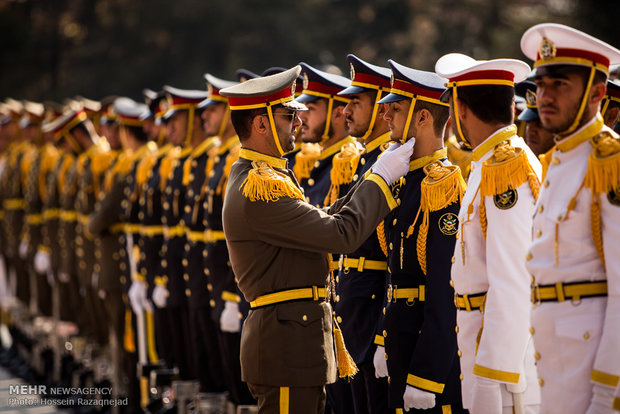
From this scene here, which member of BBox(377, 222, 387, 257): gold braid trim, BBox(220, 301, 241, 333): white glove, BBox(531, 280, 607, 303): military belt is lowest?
BBox(220, 301, 241, 333): white glove

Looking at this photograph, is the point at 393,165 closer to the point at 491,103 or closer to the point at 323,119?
Result: the point at 491,103

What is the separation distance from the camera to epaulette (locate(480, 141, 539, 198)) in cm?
386

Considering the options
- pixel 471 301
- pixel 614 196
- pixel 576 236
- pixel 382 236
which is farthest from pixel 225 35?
pixel 614 196

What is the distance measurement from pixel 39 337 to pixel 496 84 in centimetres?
863

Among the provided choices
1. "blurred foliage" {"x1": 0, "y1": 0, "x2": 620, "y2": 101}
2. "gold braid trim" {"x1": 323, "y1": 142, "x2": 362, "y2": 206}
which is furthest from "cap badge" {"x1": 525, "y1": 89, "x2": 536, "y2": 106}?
"blurred foliage" {"x1": 0, "y1": 0, "x2": 620, "y2": 101}

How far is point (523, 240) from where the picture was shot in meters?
3.82

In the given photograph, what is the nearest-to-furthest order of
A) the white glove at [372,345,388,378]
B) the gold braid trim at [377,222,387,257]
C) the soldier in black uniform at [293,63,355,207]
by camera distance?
the white glove at [372,345,388,378] → the gold braid trim at [377,222,387,257] → the soldier in black uniform at [293,63,355,207]

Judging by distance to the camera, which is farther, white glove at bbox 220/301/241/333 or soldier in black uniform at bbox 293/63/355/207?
white glove at bbox 220/301/241/333

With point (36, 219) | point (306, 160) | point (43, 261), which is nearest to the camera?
point (306, 160)

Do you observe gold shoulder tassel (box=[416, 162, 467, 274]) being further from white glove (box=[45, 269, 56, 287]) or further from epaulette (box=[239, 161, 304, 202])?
white glove (box=[45, 269, 56, 287])

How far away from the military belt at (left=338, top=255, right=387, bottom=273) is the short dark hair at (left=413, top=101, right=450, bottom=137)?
2.46 feet

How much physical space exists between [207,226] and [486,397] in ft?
11.7

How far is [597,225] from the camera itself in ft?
10.9

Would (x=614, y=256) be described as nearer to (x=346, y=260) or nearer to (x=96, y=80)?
(x=346, y=260)
